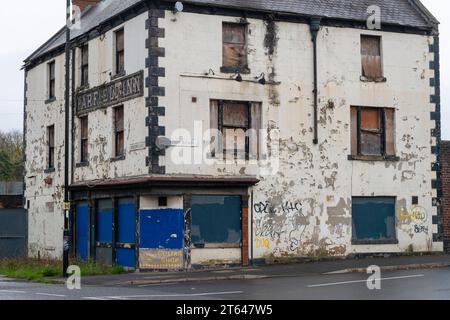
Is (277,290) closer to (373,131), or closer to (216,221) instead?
(216,221)

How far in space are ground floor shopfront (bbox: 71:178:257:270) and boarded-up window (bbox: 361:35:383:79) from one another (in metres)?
6.46

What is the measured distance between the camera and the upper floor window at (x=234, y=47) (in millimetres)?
29406

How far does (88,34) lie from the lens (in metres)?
33.0

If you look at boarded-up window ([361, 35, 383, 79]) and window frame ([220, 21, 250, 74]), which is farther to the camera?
boarded-up window ([361, 35, 383, 79])

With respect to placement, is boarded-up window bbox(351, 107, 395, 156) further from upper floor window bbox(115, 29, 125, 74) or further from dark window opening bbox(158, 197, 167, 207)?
upper floor window bbox(115, 29, 125, 74)

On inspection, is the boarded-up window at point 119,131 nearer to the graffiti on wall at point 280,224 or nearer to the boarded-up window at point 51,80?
the graffiti on wall at point 280,224

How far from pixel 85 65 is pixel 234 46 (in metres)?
6.97

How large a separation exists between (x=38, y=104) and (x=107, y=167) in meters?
8.03

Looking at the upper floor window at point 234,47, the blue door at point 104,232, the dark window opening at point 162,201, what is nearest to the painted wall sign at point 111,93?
the upper floor window at point 234,47

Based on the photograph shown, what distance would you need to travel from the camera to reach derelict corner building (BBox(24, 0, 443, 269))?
92.6 ft

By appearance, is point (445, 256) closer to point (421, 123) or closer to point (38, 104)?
point (421, 123)

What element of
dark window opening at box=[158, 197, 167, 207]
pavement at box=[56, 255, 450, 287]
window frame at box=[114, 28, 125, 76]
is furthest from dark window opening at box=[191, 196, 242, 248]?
window frame at box=[114, 28, 125, 76]

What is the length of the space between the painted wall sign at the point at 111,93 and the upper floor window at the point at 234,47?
3016 mm

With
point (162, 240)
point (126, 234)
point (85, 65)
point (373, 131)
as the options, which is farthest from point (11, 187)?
point (373, 131)
